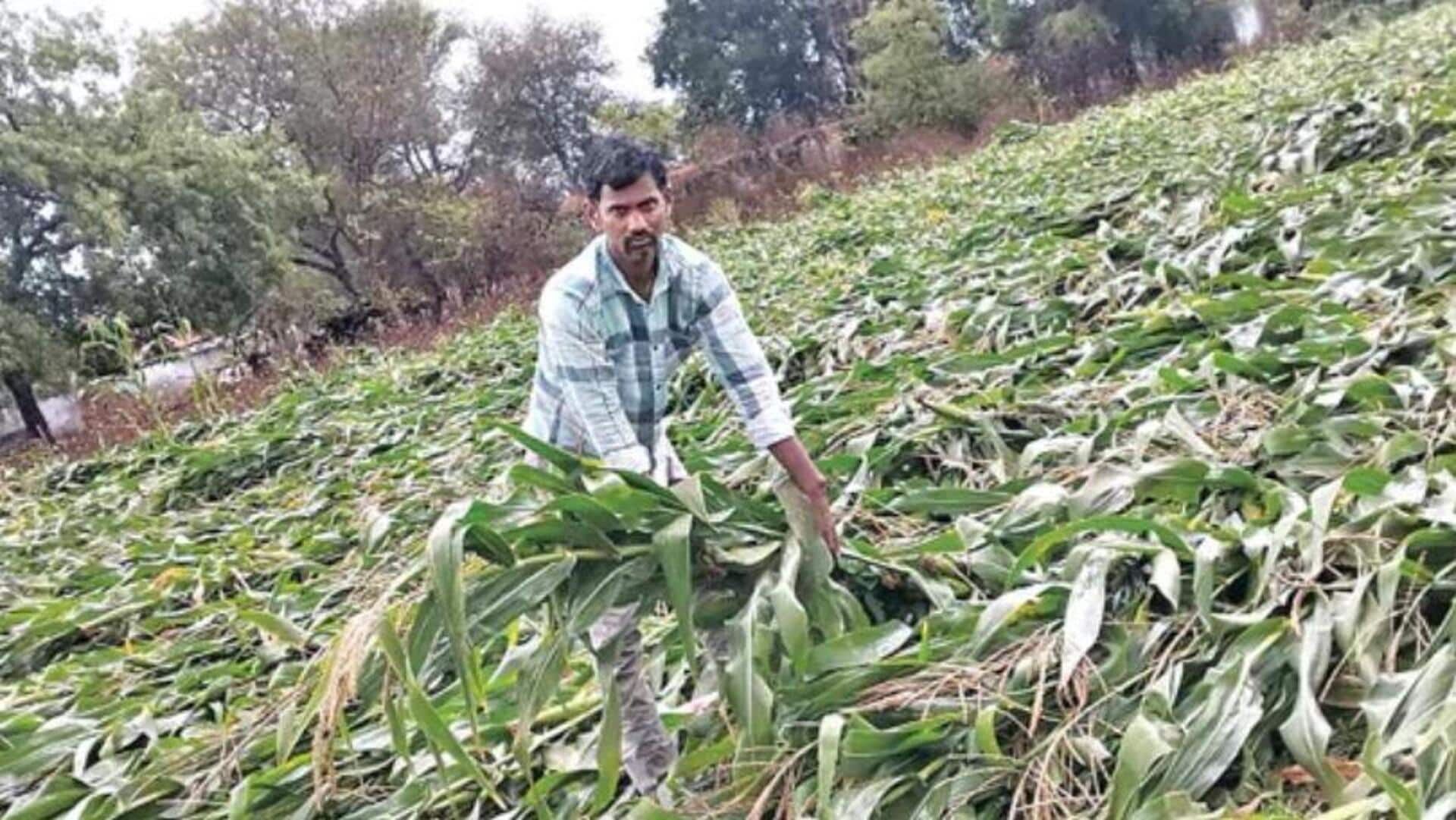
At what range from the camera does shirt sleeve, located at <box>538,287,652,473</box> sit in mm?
1764

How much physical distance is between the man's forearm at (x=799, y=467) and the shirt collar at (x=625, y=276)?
305 mm

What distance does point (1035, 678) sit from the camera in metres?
1.58

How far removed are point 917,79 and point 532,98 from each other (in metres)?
6.88

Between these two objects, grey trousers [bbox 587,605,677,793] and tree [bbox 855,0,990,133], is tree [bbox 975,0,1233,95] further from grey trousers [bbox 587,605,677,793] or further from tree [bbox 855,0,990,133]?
grey trousers [bbox 587,605,677,793]

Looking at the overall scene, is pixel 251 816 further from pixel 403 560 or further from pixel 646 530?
pixel 403 560

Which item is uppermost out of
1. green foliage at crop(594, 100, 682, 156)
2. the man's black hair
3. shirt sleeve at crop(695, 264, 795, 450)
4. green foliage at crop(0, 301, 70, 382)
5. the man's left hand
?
green foliage at crop(594, 100, 682, 156)

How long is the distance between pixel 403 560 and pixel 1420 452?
2234mm

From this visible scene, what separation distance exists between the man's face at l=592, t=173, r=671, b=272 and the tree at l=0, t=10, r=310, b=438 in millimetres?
11905

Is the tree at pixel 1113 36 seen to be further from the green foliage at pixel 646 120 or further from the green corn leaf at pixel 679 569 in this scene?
the green corn leaf at pixel 679 569

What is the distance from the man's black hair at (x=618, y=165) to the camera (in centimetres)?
173

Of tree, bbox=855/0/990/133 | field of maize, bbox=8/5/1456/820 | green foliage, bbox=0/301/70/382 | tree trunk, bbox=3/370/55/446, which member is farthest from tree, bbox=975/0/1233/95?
field of maize, bbox=8/5/1456/820

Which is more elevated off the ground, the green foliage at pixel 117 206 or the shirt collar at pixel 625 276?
the green foliage at pixel 117 206

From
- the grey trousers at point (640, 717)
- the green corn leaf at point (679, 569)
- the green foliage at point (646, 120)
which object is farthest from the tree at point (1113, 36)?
the green corn leaf at point (679, 569)

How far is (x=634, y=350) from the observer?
1840 millimetres
